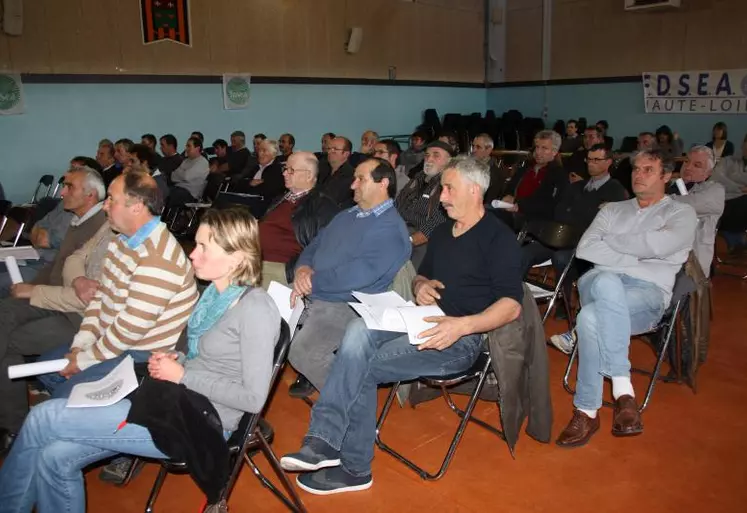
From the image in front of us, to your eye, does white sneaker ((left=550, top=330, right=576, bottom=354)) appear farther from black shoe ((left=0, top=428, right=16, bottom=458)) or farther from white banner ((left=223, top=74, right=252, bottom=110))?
white banner ((left=223, top=74, right=252, bottom=110))

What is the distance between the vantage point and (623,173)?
22.9 ft

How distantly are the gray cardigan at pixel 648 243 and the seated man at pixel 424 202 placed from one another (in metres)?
1.17

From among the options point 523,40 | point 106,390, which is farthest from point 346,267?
point 523,40

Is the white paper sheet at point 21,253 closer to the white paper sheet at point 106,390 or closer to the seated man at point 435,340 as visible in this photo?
the white paper sheet at point 106,390

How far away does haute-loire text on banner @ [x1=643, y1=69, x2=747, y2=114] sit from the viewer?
35.3ft

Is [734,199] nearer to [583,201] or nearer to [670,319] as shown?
[583,201]

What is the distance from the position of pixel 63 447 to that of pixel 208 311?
62cm

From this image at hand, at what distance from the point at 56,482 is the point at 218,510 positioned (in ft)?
1.75

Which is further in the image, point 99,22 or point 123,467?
point 99,22

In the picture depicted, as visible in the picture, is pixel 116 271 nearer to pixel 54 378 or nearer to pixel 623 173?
pixel 54 378

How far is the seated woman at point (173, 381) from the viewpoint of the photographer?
79.5 inches

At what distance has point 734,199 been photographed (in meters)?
6.05

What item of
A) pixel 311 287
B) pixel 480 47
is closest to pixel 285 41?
pixel 480 47

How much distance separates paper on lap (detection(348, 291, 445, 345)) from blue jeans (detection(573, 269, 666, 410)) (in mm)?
864
